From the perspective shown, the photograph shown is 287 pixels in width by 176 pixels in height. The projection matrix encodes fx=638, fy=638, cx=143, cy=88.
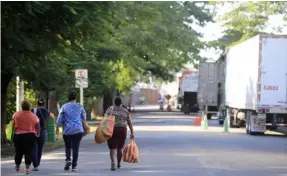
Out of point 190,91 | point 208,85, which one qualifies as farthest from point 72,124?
point 190,91

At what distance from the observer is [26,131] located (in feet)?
44.2

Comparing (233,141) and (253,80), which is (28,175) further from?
(253,80)

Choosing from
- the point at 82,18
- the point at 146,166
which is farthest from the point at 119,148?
the point at 82,18

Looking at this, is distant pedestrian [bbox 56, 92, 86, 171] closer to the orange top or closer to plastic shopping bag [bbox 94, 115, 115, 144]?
plastic shopping bag [bbox 94, 115, 115, 144]

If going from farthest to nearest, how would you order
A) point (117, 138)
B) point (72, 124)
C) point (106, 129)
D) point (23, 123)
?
point (117, 138) → point (106, 129) → point (72, 124) → point (23, 123)

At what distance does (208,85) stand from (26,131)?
99.4 feet

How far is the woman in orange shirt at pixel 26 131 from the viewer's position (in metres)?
13.5

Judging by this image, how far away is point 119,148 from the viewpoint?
46.9 ft

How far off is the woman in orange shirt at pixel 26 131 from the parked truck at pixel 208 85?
2909 centimetres

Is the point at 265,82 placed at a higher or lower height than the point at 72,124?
higher

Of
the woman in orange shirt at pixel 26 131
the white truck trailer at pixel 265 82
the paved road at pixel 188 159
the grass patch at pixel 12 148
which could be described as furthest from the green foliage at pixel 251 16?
the woman in orange shirt at pixel 26 131

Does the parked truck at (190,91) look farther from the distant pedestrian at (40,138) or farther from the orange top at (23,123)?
the orange top at (23,123)

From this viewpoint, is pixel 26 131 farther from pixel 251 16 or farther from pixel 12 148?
pixel 251 16

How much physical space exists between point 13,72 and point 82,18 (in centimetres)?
247
